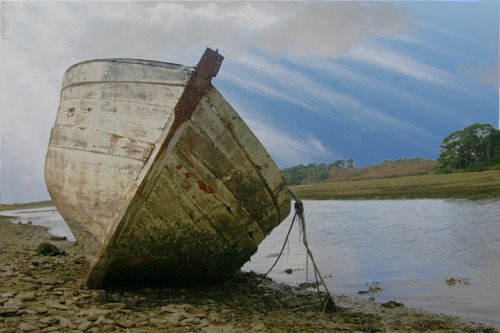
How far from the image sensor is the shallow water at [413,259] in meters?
7.13

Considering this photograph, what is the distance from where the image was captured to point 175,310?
17.5 ft

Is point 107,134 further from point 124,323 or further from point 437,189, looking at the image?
point 437,189

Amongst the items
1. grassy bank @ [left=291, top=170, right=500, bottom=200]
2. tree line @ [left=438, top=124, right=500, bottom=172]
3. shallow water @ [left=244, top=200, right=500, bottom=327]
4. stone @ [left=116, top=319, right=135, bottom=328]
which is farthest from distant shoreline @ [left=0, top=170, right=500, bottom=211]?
stone @ [left=116, top=319, right=135, bottom=328]

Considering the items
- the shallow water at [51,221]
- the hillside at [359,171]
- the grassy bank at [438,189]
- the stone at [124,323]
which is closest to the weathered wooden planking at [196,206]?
the stone at [124,323]

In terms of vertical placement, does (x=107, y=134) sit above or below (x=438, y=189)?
below

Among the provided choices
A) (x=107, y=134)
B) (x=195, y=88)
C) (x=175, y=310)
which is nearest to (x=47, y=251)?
(x=107, y=134)

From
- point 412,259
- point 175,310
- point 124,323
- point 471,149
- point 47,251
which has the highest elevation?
point 471,149

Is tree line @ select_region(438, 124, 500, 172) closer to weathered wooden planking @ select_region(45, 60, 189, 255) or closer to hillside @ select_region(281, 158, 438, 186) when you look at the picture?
hillside @ select_region(281, 158, 438, 186)

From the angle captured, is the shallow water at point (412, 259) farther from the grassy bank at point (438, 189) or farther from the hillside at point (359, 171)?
the hillside at point (359, 171)

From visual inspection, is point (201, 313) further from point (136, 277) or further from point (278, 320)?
point (136, 277)

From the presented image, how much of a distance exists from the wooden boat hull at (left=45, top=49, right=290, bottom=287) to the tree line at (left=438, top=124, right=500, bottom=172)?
50361mm

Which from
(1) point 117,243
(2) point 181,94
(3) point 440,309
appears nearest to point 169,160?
(2) point 181,94

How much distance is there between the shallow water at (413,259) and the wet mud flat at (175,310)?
0.83 meters

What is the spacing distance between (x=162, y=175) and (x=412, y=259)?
6.92 metres
